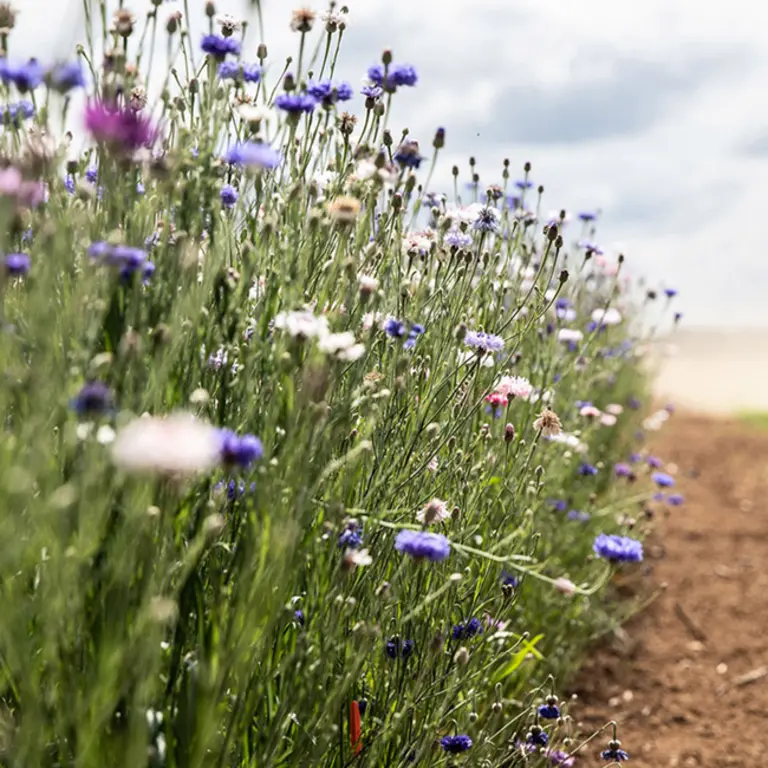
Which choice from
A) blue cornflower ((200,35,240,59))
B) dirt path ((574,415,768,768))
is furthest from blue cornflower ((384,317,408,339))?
dirt path ((574,415,768,768))

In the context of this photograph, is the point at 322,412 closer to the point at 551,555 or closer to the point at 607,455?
the point at 551,555

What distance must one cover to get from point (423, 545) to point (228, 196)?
977 millimetres

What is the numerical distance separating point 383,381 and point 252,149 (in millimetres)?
628

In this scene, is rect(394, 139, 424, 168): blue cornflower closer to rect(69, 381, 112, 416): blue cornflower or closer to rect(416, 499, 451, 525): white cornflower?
rect(416, 499, 451, 525): white cornflower

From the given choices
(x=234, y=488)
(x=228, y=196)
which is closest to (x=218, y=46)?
(x=228, y=196)

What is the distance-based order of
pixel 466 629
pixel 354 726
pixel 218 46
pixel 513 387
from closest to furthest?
pixel 354 726 < pixel 218 46 < pixel 466 629 < pixel 513 387

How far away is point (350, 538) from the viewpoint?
1929 millimetres

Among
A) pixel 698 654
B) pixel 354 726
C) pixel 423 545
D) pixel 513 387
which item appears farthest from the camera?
pixel 698 654

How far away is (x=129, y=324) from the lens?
1.72 meters

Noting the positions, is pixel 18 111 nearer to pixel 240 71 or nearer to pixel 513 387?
pixel 240 71

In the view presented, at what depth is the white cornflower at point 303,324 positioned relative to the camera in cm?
174

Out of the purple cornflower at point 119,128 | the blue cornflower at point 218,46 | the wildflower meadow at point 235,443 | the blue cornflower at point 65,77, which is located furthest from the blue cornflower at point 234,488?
the blue cornflower at point 218,46

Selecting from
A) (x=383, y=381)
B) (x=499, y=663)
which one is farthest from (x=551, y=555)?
(x=383, y=381)

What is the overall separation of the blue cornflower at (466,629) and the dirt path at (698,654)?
0.93m
